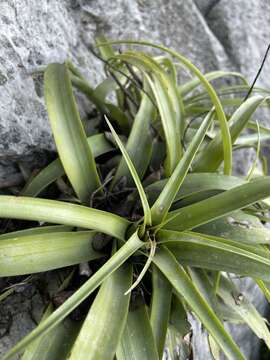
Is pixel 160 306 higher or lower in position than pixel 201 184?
lower

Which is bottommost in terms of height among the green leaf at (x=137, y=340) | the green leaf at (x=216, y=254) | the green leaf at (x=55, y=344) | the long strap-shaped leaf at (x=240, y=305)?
the long strap-shaped leaf at (x=240, y=305)

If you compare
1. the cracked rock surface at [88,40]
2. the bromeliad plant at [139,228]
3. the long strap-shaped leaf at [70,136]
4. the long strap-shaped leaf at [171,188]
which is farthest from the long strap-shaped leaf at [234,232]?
the cracked rock surface at [88,40]

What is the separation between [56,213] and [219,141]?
0.42 metres

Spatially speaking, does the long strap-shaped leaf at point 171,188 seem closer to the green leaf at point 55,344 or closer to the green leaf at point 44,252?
the green leaf at point 44,252

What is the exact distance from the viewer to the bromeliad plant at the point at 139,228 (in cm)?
63

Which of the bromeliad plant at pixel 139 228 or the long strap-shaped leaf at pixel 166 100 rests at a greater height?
the long strap-shaped leaf at pixel 166 100

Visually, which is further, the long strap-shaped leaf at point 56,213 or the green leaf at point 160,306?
the green leaf at point 160,306

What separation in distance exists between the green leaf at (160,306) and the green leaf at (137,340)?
18mm

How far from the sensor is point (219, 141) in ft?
2.90

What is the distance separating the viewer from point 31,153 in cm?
87

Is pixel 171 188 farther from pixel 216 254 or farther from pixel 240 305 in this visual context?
pixel 240 305

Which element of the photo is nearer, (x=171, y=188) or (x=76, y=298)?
(x=76, y=298)

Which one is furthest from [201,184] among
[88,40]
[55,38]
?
[88,40]

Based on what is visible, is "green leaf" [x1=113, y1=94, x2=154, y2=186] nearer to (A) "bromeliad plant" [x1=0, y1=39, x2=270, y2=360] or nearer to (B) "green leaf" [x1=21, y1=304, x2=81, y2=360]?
(A) "bromeliad plant" [x1=0, y1=39, x2=270, y2=360]
